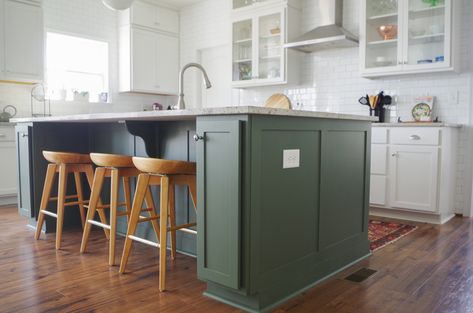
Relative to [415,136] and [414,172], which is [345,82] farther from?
[414,172]

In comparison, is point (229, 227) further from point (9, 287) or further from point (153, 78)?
point (153, 78)

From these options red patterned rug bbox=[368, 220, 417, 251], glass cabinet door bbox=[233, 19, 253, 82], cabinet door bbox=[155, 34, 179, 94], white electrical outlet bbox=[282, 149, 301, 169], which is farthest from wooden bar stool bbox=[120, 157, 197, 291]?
cabinet door bbox=[155, 34, 179, 94]

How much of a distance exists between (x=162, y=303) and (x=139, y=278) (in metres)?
0.42

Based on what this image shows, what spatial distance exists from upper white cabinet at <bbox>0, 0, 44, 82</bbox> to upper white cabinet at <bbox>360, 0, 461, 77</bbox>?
155 inches

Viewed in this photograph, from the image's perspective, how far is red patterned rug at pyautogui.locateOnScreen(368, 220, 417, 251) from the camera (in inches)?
135

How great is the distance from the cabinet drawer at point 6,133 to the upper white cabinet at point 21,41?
63 centimetres

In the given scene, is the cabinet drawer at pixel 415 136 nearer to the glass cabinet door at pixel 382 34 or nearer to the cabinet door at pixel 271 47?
the glass cabinet door at pixel 382 34

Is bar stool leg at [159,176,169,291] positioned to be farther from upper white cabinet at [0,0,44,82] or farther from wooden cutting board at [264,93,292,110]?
upper white cabinet at [0,0,44,82]

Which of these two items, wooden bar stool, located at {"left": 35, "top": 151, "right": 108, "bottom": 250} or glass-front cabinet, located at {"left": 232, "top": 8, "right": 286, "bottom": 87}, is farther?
glass-front cabinet, located at {"left": 232, "top": 8, "right": 286, "bottom": 87}

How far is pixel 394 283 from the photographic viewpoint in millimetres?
2539

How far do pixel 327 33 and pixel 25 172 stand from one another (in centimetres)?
348

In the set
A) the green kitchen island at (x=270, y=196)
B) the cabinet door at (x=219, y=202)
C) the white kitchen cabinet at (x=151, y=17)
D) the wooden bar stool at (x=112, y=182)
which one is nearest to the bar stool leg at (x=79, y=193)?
the wooden bar stool at (x=112, y=182)

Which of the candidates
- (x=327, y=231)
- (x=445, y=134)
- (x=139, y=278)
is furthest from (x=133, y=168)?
(x=445, y=134)

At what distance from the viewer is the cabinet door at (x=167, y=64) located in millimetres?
6953
